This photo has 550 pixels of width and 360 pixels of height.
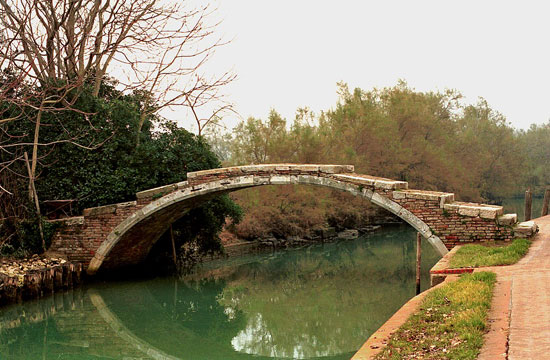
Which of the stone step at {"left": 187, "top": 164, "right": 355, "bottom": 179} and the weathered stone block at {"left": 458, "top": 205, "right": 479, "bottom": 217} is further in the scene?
the stone step at {"left": 187, "top": 164, "right": 355, "bottom": 179}

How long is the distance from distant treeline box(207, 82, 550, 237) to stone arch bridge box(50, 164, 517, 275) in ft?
20.9

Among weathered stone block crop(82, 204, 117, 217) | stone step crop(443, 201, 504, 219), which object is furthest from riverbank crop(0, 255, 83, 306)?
stone step crop(443, 201, 504, 219)

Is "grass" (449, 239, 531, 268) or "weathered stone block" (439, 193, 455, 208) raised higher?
"weathered stone block" (439, 193, 455, 208)

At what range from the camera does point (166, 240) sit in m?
15.7

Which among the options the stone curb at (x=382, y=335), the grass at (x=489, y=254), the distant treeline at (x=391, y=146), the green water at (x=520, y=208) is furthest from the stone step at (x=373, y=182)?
the green water at (x=520, y=208)

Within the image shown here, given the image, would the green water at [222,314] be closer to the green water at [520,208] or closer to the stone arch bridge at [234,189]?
the stone arch bridge at [234,189]

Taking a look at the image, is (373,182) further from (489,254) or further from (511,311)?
(511,311)

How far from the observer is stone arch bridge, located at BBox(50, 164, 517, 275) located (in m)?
10.8

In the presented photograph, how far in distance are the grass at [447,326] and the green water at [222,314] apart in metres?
2.71

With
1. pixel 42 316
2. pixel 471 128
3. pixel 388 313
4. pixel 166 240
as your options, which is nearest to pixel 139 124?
pixel 166 240

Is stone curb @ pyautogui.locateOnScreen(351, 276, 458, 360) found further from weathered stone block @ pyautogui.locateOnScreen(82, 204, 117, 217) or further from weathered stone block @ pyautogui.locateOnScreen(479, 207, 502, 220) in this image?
weathered stone block @ pyautogui.locateOnScreen(82, 204, 117, 217)

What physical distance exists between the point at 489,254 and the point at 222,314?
5258 mm

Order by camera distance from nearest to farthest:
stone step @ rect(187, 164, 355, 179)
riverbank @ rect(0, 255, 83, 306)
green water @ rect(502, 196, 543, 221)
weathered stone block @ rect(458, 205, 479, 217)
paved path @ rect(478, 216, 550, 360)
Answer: paved path @ rect(478, 216, 550, 360), weathered stone block @ rect(458, 205, 479, 217), riverbank @ rect(0, 255, 83, 306), stone step @ rect(187, 164, 355, 179), green water @ rect(502, 196, 543, 221)

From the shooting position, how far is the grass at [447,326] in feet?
15.9
